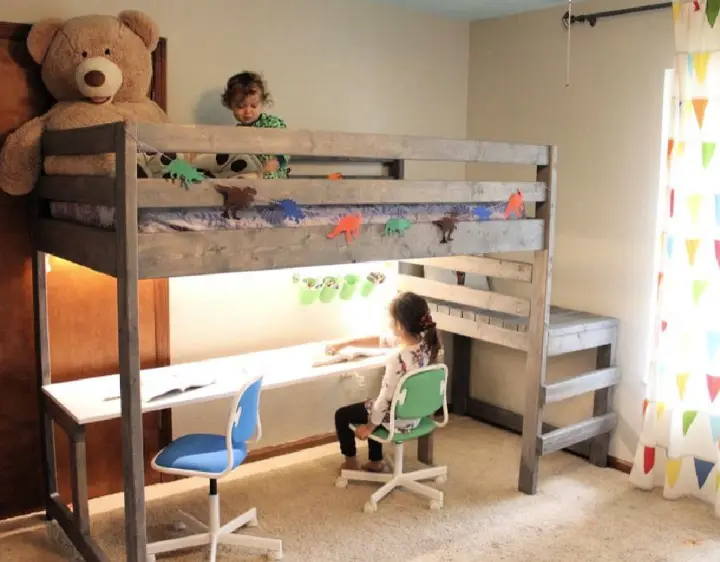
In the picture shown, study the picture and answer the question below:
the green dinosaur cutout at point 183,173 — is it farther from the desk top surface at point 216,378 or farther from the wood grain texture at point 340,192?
the desk top surface at point 216,378

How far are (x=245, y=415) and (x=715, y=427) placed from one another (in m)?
2.09

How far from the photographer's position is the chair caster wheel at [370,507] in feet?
10.7


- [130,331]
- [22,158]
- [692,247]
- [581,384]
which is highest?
[22,158]

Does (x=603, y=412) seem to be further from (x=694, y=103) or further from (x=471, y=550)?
(x=694, y=103)

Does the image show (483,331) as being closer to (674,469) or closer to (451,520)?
(451,520)

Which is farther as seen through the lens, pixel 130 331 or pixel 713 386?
pixel 713 386

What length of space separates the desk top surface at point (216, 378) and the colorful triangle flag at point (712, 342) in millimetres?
1445

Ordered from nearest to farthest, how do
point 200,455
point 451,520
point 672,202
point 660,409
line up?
point 200,455
point 451,520
point 672,202
point 660,409

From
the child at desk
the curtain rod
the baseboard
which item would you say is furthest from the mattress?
the baseboard

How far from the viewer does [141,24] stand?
2.99m

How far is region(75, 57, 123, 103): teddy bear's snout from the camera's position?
2.80 metres

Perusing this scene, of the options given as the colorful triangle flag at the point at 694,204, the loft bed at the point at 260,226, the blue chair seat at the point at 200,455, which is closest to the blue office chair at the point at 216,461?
the blue chair seat at the point at 200,455

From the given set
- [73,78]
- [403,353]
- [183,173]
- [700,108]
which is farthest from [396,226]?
[700,108]

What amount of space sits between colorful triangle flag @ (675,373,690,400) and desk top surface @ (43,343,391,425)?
1.34 m
